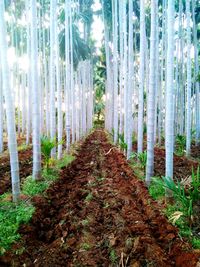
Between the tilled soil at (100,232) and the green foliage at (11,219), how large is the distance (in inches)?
5.2

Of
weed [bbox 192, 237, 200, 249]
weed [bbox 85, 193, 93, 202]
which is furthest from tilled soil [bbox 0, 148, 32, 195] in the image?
weed [bbox 192, 237, 200, 249]

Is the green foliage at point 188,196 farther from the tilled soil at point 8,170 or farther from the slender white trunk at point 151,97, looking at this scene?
the tilled soil at point 8,170

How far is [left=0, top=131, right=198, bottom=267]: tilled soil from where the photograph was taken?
394 cm

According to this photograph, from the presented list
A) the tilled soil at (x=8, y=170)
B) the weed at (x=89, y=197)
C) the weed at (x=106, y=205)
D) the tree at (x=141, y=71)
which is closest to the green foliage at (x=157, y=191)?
the weed at (x=106, y=205)

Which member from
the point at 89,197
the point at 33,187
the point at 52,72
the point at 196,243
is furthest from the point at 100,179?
the point at 196,243

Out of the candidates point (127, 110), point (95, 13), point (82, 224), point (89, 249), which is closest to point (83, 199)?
point (82, 224)

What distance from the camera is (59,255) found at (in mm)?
4109

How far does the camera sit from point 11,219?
5012mm

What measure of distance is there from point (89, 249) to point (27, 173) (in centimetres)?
521

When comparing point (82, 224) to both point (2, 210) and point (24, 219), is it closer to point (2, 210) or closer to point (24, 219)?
point (24, 219)

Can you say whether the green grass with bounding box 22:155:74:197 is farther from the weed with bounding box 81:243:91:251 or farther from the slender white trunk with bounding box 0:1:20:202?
the weed with bounding box 81:243:91:251

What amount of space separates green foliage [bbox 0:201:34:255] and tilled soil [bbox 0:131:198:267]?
131 mm

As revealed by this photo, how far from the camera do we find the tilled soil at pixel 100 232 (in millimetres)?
3938

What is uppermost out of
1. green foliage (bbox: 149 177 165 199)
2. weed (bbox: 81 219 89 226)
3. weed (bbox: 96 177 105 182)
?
green foliage (bbox: 149 177 165 199)
